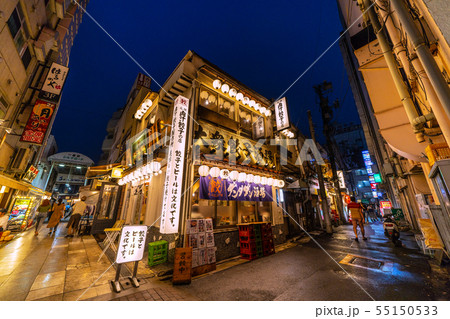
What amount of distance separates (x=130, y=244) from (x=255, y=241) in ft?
19.0

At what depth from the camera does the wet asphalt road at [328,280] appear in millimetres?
4375

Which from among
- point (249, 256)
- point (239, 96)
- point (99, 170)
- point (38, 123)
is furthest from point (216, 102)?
point (99, 170)

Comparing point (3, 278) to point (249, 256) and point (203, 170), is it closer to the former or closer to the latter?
point (203, 170)

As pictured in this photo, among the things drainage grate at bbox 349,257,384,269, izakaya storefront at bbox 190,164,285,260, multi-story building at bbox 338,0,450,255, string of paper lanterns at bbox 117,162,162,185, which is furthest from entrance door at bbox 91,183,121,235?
multi-story building at bbox 338,0,450,255

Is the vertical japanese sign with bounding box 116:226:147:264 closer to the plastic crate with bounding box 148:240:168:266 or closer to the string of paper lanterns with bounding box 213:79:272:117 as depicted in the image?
the plastic crate with bounding box 148:240:168:266

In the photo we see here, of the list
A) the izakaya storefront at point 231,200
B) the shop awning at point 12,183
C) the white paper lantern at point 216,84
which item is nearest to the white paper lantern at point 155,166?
the izakaya storefront at point 231,200

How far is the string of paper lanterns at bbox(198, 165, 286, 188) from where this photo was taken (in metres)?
8.03

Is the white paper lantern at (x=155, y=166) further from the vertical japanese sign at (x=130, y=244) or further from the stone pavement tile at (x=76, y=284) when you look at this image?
the stone pavement tile at (x=76, y=284)

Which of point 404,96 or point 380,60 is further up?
point 380,60

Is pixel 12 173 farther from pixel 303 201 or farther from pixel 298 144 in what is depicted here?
pixel 298 144

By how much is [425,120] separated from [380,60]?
199 inches

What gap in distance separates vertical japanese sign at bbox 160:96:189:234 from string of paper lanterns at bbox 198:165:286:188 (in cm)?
125

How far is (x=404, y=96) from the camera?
5375 millimetres
